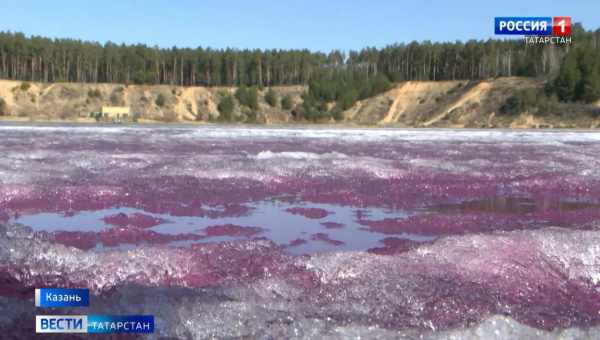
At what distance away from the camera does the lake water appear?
6.96 m

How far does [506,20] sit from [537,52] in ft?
252

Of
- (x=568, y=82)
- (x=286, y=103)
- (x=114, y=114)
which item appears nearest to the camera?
(x=114, y=114)

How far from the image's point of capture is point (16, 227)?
11266mm

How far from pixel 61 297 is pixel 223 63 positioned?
128m

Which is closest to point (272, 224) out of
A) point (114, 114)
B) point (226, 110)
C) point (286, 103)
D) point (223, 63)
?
point (114, 114)

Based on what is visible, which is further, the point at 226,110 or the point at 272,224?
the point at 226,110

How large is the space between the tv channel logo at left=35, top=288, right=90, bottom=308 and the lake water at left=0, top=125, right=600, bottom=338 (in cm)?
17

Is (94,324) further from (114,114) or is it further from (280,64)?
(280,64)

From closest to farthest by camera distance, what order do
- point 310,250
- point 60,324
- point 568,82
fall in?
point 60,324
point 310,250
point 568,82

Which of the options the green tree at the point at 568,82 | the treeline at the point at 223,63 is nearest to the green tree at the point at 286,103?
the treeline at the point at 223,63

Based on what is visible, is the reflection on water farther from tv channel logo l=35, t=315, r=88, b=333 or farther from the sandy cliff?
the sandy cliff

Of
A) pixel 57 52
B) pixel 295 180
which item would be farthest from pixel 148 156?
pixel 57 52

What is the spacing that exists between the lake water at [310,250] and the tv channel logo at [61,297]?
0.17 meters

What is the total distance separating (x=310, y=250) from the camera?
1027 cm
